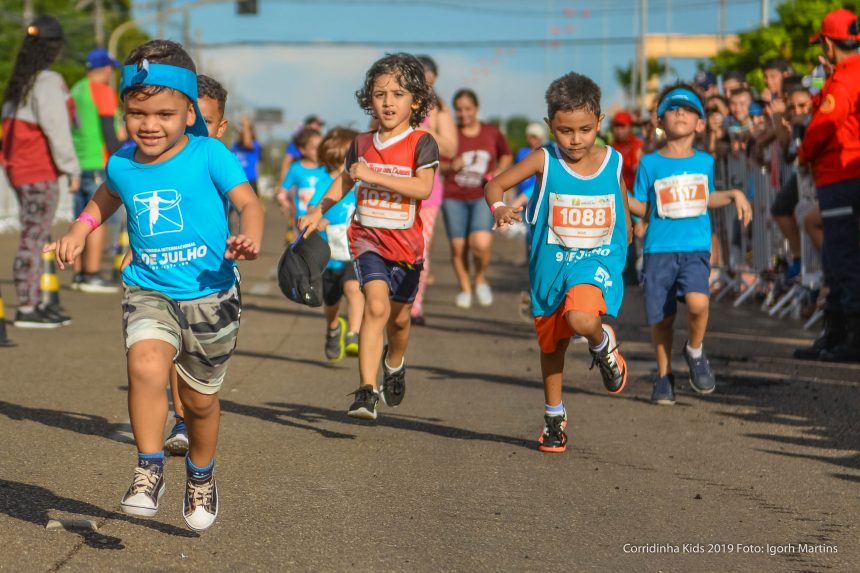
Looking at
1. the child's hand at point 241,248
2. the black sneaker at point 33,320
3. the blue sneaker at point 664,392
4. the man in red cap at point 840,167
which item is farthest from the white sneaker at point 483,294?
the child's hand at point 241,248

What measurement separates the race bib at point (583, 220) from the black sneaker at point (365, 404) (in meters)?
1.24

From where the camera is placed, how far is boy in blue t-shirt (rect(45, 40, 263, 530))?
481cm

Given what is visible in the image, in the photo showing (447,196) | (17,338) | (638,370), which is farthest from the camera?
(447,196)

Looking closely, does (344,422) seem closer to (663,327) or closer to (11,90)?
(663,327)

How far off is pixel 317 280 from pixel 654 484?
1701 mm

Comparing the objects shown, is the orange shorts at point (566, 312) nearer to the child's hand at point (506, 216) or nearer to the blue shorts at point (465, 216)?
the child's hand at point (506, 216)

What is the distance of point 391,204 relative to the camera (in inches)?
301

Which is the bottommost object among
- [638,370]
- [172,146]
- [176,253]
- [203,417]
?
[638,370]

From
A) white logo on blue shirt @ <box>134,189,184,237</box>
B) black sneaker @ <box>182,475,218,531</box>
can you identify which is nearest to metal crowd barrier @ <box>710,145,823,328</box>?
white logo on blue shirt @ <box>134,189,184,237</box>

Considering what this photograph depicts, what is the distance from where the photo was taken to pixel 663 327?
28.3ft

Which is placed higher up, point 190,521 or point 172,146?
point 172,146

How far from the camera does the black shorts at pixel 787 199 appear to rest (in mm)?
12719

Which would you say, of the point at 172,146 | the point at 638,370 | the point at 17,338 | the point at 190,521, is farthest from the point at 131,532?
the point at 17,338

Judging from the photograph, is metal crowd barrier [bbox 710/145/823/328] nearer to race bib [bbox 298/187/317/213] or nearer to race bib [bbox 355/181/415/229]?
race bib [bbox 298/187/317/213]
